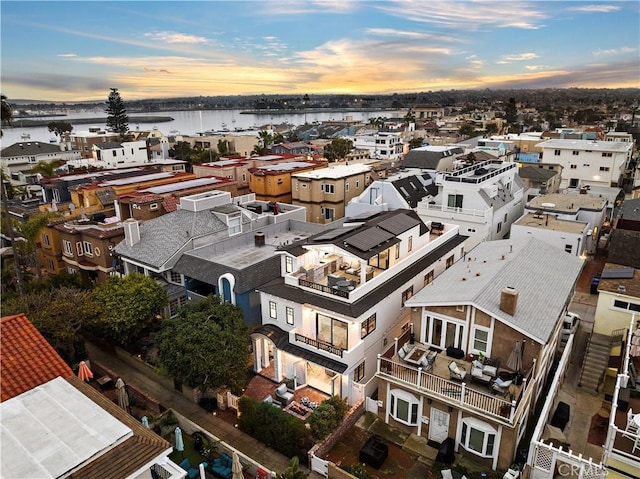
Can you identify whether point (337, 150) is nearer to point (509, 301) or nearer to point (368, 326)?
point (368, 326)

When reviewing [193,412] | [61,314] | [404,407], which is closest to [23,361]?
[193,412]

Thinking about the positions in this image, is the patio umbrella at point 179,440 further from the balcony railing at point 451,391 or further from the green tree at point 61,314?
the green tree at point 61,314

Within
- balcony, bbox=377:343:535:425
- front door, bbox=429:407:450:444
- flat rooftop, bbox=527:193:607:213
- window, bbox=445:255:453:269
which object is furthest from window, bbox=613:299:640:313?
flat rooftop, bbox=527:193:607:213

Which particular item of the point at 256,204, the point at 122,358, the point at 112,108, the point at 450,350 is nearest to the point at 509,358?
the point at 450,350

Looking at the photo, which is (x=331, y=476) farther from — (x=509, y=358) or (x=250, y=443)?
(x=509, y=358)

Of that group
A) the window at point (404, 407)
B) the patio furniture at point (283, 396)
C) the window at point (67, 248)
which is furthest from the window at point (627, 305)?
the window at point (67, 248)

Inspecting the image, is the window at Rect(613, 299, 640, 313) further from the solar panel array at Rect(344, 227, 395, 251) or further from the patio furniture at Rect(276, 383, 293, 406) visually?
the patio furniture at Rect(276, 383, 293, 406)

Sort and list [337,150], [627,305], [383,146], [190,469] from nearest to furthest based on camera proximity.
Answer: [190,469] < [627,305] < [337,150] < [383,146]
